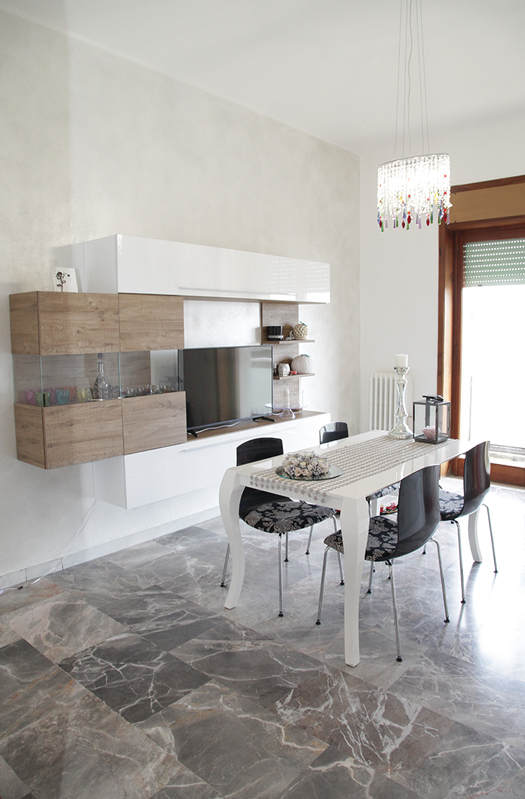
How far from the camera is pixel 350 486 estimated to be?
8.83 feet

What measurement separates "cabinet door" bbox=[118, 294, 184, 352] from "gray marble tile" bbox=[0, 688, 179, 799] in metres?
1.96

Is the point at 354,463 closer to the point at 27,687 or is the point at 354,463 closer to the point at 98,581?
the point at 98,581

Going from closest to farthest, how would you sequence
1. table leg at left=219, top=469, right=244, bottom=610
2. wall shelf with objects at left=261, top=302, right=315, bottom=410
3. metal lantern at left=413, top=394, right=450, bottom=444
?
table leg at left=219, top=469, right=244, bottom=610, metal lantern at left=413, top=394, right=450, bottom=444, wall shelf with objects at left=261, top=302, right=315, bottom=410

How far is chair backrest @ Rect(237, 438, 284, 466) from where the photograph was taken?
136 inches

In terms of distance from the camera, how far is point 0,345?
127 inches

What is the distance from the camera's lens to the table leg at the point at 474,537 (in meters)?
3.57

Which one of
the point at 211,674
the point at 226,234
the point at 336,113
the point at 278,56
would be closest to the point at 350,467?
the point at 211,674

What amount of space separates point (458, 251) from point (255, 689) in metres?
4.64

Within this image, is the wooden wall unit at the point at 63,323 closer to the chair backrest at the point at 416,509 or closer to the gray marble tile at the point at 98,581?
the gray marble tile at the point at 98,581

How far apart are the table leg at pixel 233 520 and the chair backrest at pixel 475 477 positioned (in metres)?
1.22

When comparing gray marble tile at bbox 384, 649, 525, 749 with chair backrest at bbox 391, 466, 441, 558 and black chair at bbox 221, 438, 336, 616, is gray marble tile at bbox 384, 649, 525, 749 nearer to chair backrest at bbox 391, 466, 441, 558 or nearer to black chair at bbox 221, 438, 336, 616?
chair backrest at bbox 391, 466, 441, 558

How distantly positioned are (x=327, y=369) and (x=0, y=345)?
10.9ft

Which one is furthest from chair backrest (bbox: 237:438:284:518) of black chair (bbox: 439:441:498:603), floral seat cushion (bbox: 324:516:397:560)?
black chair (bbox: 439:441:498:603)

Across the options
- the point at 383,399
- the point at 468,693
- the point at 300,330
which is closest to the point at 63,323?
the point at 300,330
